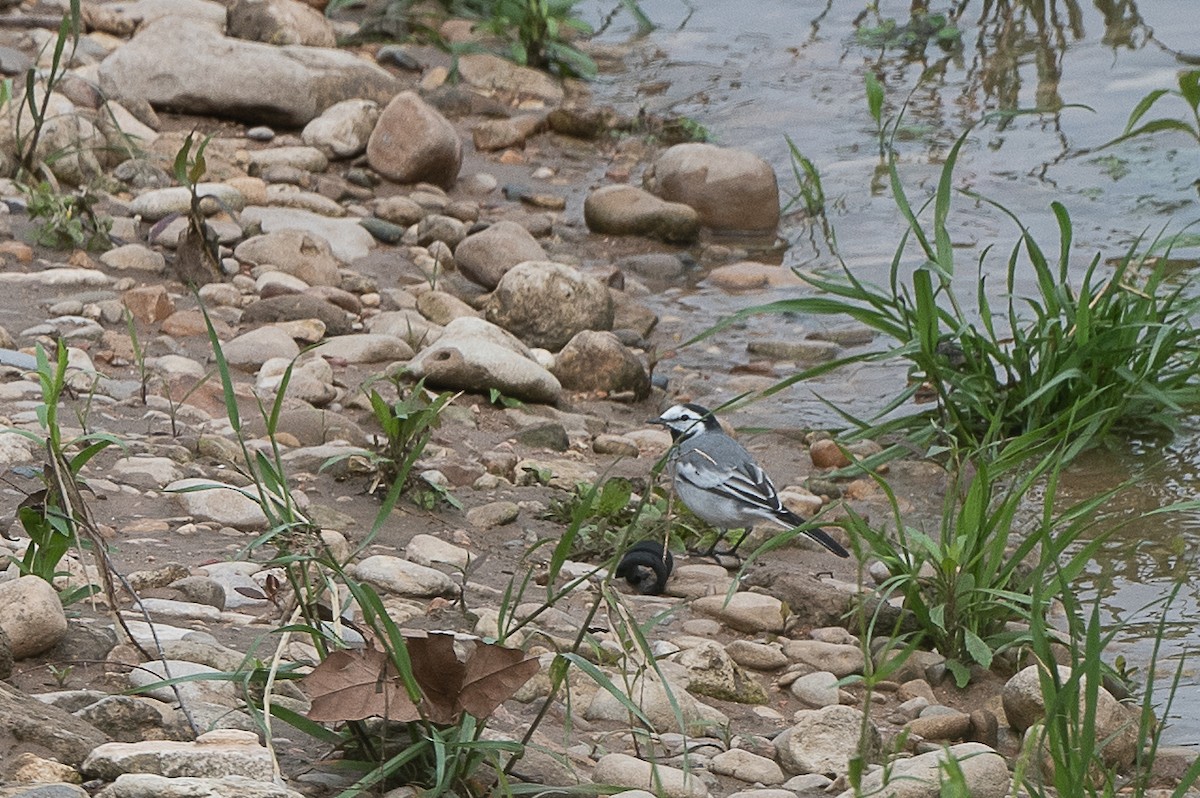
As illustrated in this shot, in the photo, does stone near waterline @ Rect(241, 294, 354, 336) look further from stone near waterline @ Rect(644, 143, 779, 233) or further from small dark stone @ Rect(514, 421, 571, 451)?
stone near waterline @ Rect(644, 143, 779, 233)

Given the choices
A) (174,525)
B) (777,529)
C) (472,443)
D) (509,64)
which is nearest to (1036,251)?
(777,529)

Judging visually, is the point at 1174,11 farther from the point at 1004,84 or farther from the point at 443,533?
the point at 443,533

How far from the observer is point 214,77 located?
8.95m

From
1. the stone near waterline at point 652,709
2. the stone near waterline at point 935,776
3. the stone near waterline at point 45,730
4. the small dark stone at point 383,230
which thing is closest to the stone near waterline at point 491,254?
the small dark stone at point 383,230

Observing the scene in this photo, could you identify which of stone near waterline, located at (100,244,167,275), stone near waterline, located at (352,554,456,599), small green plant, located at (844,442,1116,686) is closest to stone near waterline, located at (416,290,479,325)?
stone near waterline, located at (100,244,167,275)

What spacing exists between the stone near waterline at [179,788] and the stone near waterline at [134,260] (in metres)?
4.57

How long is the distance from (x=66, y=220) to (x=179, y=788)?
190 inches

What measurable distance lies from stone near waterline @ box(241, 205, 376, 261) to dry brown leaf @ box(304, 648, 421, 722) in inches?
200

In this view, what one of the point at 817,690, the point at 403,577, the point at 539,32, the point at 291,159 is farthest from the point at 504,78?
the point at 817,690

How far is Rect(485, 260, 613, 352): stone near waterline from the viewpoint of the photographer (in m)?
7.05

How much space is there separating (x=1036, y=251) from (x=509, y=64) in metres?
6.24

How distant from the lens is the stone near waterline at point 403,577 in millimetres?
4027

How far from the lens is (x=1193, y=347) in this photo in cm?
575

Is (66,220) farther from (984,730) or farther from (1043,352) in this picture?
(984,730)
